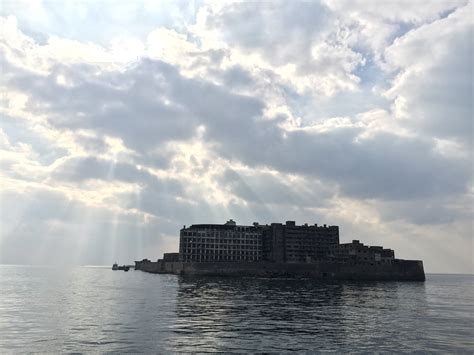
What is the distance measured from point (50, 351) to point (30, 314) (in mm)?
27059

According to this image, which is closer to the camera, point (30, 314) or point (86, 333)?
point (86, 333)

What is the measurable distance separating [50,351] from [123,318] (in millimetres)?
19325

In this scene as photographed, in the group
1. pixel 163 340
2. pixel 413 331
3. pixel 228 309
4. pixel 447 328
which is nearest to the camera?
pixel 163 340

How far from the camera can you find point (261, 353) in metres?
33.1

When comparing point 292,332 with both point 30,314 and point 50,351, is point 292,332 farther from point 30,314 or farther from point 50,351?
point 30,314

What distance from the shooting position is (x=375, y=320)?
53906 millimetres

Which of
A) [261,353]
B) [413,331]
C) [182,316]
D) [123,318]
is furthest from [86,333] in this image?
[413,331]

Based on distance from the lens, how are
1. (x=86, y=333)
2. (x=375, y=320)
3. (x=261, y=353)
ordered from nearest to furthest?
1. (x=261, y=353)
2. (x=86, y=333)
3. (x=375, y=320)

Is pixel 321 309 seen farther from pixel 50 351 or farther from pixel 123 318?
pixel 50 351

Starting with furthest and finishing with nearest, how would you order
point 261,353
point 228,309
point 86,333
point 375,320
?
point 228,309 < point 375,320 < point 86,333 < point 261,353

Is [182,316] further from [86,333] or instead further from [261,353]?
[261,353]

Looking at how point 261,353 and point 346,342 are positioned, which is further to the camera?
point 346,342

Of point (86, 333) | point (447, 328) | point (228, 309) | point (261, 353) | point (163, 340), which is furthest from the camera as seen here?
point (228, 309)

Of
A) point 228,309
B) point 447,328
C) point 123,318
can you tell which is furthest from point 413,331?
point 123,318
